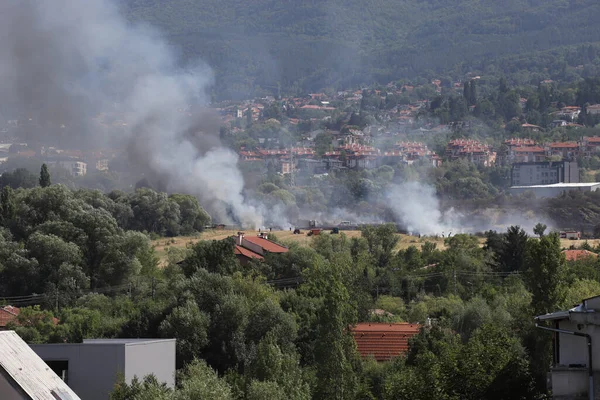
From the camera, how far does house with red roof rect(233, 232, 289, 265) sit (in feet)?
206

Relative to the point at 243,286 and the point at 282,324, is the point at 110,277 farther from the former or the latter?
the point at 282,324

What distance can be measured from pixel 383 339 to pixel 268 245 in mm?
23791

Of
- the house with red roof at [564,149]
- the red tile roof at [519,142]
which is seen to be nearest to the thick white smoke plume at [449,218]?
the house with red roof at [564,149]

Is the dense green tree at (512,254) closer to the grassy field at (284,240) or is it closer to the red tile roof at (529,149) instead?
the grassy field at (284,240)

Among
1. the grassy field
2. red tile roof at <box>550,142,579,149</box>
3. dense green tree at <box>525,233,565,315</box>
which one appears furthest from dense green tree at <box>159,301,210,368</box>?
red tile roof at <box>550,142,579,149</box>

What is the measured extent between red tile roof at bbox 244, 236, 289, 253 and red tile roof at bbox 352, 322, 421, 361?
17.7m

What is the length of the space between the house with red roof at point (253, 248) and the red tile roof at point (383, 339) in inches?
598

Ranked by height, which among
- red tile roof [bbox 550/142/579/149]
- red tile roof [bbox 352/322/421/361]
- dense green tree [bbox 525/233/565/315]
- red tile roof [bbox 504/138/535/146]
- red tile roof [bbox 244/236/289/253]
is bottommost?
red tile roof [bbox 352/322/421/361]

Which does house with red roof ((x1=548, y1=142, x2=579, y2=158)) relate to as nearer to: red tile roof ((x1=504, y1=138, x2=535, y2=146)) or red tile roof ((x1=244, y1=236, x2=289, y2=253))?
red tile roof ((x1=504, y1=138, x2=535, y2=146))

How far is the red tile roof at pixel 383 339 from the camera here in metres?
44.2

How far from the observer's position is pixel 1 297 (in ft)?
203

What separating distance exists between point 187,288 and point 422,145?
135 m

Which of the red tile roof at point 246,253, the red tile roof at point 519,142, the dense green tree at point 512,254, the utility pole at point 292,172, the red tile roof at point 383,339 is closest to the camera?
the red tile roof at point 383,339

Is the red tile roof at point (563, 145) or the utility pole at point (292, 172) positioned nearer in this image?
the utility pole at point (292, 172)
